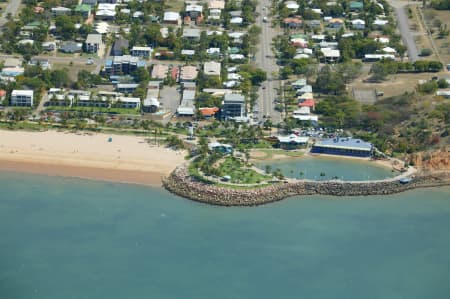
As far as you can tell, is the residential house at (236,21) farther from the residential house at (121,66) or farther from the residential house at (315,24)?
the residential house at (121,66)

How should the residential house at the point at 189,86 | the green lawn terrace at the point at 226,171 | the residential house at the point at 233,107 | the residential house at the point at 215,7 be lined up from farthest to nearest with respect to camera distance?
the residential house at the point at 215,7 → the residential house at the point at 189,86 → the residential house at the point at 233,107 → the green lawn terrace at the point at 226,171

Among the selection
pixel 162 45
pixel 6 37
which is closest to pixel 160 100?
pixel 162 45

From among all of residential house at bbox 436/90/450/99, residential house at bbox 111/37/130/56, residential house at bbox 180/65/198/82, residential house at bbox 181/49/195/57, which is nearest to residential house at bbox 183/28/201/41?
residential house at bbox 181/49/195/57

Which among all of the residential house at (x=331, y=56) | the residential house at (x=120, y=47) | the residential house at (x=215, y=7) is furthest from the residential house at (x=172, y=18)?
the residential house at (x=331, y=56)

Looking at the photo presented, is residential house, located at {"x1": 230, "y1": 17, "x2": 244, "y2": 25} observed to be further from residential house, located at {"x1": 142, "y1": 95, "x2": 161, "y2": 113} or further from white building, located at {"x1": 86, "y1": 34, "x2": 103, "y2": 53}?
residential house, located at {"x1": 142, "y1": 95, "x2": 161, "y2": 113}

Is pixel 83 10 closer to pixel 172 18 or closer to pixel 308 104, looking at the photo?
pixel 172 18

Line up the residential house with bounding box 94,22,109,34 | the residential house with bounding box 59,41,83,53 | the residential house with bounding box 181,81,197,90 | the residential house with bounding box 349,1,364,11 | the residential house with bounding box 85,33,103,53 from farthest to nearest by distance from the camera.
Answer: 1. the residential house with bounding box 349,1,364,11
2. the residential house with bounding box 94,22,109,34
3. the residential house with bounding box 59,41,83,53
4. the residential house with bounding box 85,33,103,53
5. the residential house with bounding box 181,81,197,90
